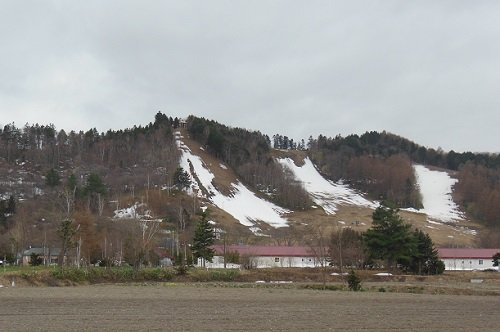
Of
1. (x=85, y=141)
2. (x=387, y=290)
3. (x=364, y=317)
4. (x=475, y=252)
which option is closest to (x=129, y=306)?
(x=364, y=317)

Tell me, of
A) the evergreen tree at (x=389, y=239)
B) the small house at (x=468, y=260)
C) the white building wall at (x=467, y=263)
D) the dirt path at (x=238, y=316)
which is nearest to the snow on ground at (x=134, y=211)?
the evergreen tree at (x=389, y=239)

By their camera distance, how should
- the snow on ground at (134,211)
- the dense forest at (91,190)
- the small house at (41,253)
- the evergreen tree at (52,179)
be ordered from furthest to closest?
1. the evergreen tree at (52,179)
2. the snow on ground at (134,211)
3. the small house at (41,253)
4. the dense forest at (91,190)

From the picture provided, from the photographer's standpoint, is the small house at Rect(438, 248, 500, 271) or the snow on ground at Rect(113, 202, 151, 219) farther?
the snow on ground at Rect(113, 202, 151, 219)

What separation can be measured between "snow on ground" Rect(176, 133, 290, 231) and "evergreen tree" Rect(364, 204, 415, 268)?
5830 cm

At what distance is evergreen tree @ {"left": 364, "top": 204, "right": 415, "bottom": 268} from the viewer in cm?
7388

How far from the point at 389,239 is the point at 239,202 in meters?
91.2

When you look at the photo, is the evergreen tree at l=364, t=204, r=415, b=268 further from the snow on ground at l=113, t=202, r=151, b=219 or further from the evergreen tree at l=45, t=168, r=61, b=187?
the evergreen tree at l=45, t=168, r=61, b=187

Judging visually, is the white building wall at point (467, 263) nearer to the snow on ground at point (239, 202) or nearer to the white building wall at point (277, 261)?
the white building wall at point (277, 261)

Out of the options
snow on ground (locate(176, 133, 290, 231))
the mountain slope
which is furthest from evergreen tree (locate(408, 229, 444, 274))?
snow on ground (locate(176, 133, 290, 231))

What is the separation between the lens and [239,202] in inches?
6407

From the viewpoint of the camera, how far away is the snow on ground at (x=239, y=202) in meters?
149

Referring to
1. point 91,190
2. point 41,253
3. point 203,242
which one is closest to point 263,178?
point 91,190

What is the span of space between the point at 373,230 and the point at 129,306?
53.9 m

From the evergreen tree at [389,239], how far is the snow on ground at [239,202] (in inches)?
2295
